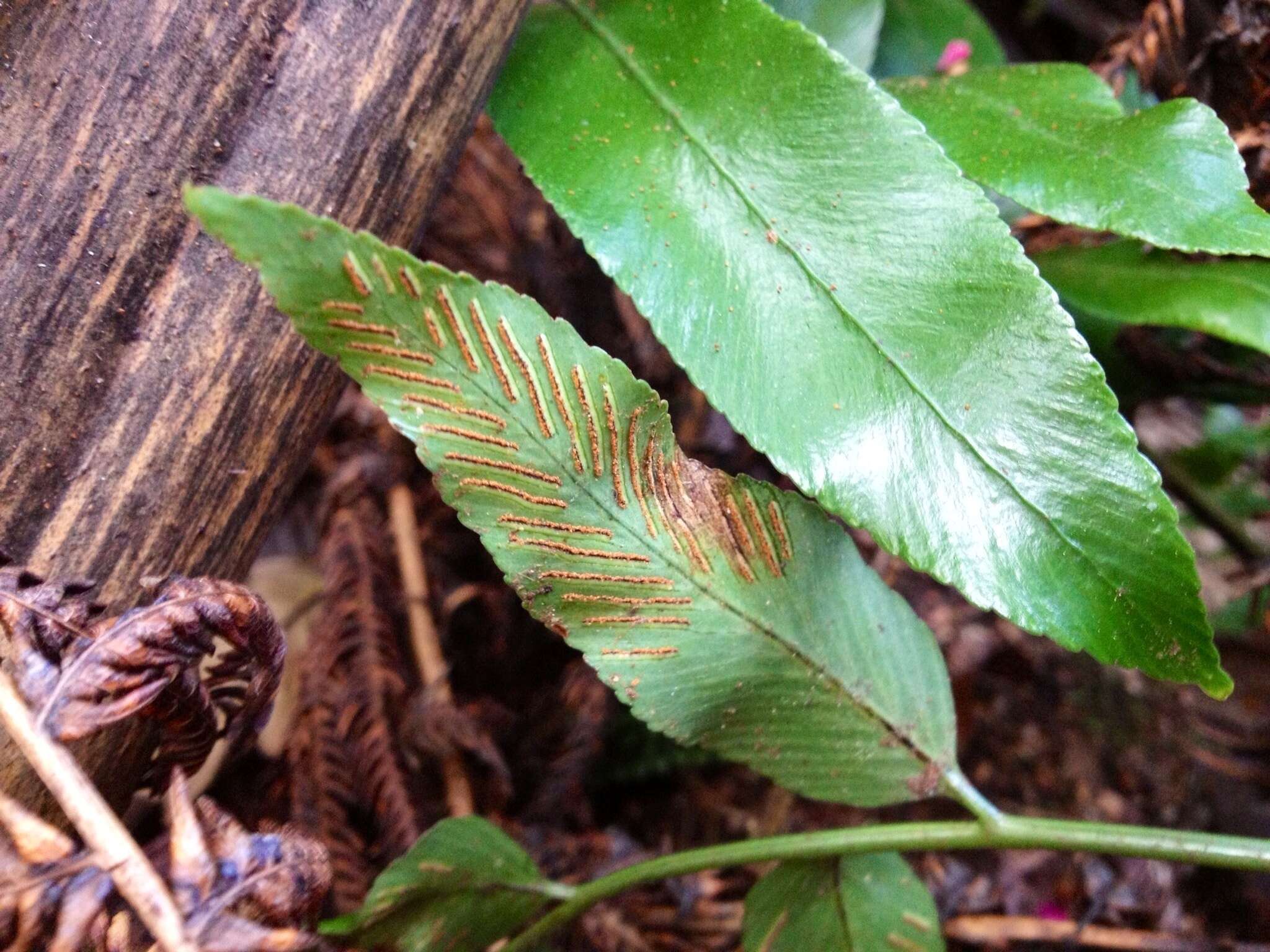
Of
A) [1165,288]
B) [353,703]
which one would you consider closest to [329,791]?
[353,703]

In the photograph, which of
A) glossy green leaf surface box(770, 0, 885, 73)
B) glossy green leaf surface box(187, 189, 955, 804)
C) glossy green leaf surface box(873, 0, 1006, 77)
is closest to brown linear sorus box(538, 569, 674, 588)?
glossy green leaf surface box(187, 189, 955, 804)

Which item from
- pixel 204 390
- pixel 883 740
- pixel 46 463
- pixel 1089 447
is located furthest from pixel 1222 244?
pixel 46 463

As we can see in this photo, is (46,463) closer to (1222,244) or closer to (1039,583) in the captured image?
(1039,583)

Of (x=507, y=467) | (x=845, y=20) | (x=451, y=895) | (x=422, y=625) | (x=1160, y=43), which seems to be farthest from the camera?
(x=422, y=625)

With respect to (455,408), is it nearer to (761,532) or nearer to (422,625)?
(761,532)

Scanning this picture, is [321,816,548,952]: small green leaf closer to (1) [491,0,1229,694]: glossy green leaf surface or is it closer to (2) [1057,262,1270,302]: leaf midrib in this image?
(1) [491,0,1229,694]: glossy green leaf surface

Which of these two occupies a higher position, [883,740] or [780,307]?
[780,307]
